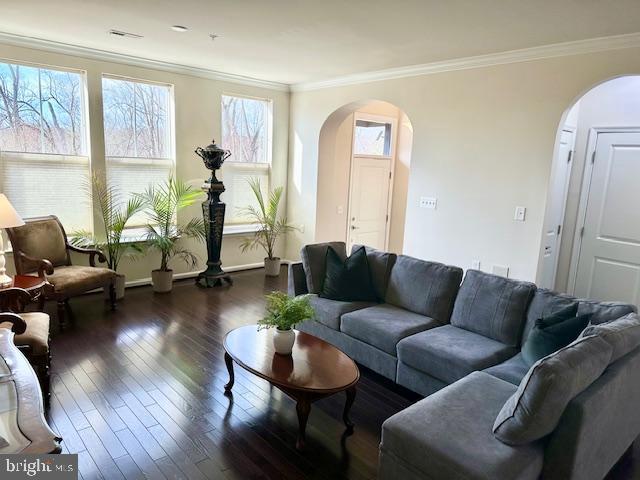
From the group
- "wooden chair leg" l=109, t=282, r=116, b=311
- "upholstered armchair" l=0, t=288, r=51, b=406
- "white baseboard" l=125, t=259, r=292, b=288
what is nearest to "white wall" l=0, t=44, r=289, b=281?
"white baseboard" l=125, t=259, r=292, b=288

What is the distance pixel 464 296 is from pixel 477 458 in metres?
1.67

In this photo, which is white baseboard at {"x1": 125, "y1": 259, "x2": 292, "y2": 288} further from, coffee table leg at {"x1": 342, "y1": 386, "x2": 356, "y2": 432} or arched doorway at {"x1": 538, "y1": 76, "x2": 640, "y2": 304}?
arched doorway at {"x1": 538, "y1": 76, "x2": 640, "y2": 304}

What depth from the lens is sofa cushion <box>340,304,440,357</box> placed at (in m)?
3.19

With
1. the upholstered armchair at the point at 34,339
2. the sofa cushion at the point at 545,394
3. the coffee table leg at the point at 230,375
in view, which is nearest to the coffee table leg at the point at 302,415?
the coffee table leg at the point at 230,375

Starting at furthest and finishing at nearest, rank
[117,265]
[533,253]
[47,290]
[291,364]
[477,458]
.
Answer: [117,265] → [533,253] → [47,290] → [291,364] → [477,458]

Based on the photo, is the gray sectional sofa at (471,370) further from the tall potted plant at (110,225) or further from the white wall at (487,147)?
the tall potted plant at (110,225)

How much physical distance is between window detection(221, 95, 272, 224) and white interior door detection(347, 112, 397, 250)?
4.41 feet

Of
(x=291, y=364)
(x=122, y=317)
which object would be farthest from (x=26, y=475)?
(x=122, y=317)

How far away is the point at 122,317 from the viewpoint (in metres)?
4.47

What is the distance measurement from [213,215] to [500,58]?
368 cm

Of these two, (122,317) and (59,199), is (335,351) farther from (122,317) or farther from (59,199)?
(59,199)

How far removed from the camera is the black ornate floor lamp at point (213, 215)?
5.46 m

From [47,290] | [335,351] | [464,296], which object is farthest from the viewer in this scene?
[47,290]

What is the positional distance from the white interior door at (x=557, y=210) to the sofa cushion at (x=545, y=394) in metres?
2.87
